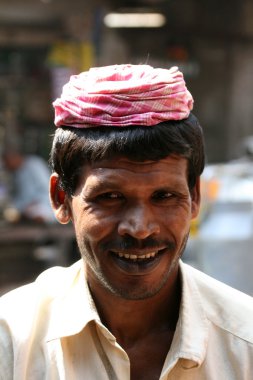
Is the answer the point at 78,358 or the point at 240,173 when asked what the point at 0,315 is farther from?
the point at 240,173

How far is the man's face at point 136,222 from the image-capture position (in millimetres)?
1814

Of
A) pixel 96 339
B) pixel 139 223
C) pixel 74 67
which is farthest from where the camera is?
pixel 74 67

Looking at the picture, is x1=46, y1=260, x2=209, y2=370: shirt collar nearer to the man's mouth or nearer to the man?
the man

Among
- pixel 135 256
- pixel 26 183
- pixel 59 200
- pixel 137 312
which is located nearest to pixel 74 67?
pixel 26 183

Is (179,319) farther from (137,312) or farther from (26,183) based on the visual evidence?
(26,183)

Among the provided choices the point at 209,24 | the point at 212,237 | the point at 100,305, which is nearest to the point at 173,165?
the point at 100,305

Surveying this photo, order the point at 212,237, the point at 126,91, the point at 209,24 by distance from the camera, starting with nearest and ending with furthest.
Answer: the point at 126,91, the point at 212,237, the point at 209,24

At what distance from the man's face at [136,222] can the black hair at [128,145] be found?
22mm

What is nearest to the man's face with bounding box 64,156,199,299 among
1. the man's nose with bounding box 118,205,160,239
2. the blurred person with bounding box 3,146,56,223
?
the man's nose with bounding box 118,205,160,239

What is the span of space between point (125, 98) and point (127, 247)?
0.34m

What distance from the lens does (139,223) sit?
5.86 feet

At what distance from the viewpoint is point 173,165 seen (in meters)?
1.86

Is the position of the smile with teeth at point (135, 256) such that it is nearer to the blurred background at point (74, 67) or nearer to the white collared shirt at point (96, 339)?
the white collared shirt at point (96, 339)

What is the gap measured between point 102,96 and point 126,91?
0.06m
